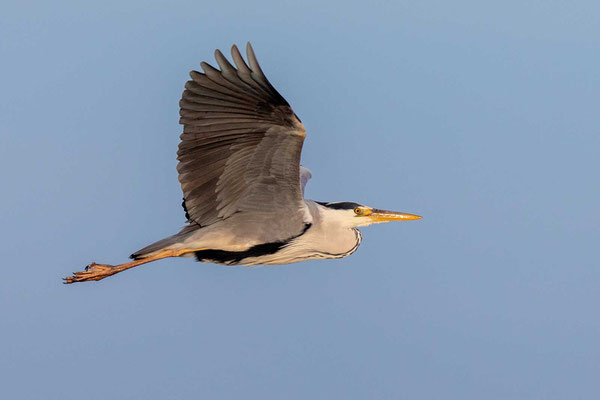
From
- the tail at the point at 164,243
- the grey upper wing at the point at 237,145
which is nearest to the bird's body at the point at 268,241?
the tail at the point at 164,243

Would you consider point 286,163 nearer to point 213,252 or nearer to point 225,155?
point 225,155

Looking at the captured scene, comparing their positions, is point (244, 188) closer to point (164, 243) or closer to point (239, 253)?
point (239, 253)

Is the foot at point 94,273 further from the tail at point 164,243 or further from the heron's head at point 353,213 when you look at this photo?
the heron's head at point 353,213

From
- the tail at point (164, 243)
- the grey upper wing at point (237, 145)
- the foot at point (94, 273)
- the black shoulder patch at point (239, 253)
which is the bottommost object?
the black shoulder patch at point (239, 253)

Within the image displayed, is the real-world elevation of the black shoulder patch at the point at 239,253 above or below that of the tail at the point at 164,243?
below

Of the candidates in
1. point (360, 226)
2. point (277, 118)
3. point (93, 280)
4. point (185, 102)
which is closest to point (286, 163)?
point (277, 118)

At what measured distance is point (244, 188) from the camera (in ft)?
31.2

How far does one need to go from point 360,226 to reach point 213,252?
171cm

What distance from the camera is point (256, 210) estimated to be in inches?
383

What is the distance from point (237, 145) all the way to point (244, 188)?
0.61 metres

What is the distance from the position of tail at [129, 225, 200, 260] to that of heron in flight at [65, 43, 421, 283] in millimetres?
10

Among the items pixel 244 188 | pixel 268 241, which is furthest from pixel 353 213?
pixel 244 188

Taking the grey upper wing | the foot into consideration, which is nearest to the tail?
the grey upper wing

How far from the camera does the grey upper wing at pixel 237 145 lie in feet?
28.7
